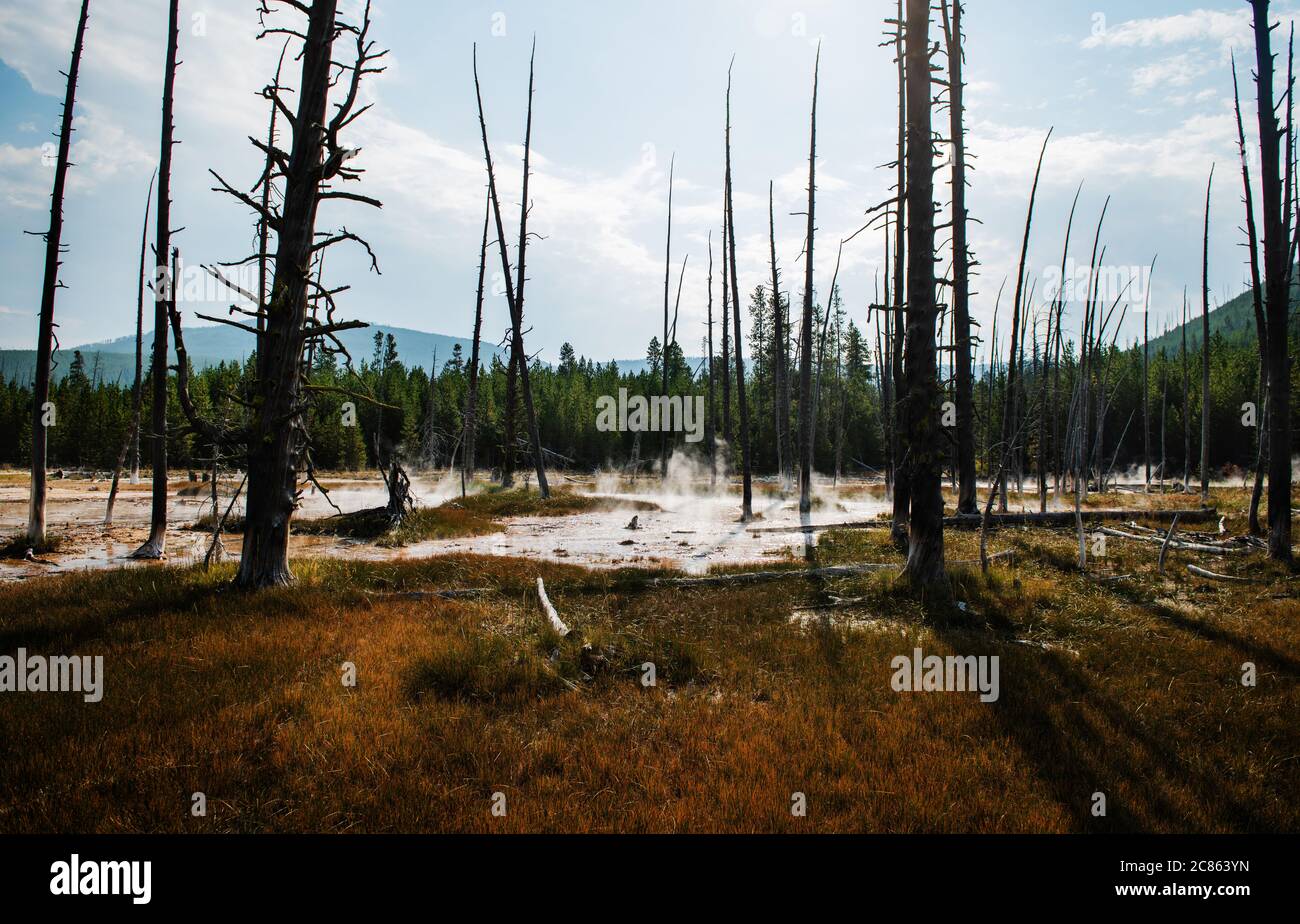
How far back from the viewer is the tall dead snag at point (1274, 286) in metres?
11.9

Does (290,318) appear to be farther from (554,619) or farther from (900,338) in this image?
(900,338)

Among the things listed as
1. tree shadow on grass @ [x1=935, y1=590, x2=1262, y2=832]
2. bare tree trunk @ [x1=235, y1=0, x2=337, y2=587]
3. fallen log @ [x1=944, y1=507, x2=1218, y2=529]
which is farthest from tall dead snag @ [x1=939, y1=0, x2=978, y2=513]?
bare tree trunk @ [x1=235, y1=0, x2=337, y2=587]

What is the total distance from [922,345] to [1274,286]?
8111 mm

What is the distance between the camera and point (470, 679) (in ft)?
20.6

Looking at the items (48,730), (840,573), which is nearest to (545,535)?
(840,573)

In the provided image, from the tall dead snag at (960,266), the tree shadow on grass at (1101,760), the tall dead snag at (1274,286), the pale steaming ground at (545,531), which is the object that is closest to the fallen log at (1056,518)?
the tall dead snag at (960,266)

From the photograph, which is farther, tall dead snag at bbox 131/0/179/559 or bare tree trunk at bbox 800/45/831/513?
bare tree trunk at bbox 800/45/831/513

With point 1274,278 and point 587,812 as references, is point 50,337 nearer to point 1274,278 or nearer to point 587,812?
point 587,812

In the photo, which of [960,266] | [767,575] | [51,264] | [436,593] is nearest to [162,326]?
[51,264]

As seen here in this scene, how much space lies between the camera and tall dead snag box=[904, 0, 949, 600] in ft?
32.9

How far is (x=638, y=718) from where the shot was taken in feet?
18.4

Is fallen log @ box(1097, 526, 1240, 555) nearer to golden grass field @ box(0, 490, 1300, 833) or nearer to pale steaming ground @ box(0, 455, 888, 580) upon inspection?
golden grass field @ box(0, 490, 1300, 833)

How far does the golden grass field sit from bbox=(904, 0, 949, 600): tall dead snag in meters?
1.17

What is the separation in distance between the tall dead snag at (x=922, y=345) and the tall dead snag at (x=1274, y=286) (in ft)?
24.4
